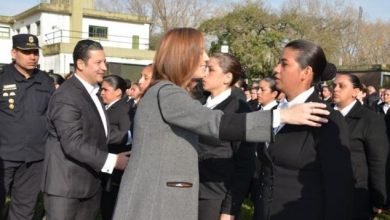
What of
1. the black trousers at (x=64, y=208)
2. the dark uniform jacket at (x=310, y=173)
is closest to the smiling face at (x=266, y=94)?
the black trousers at (x=64, y=208)

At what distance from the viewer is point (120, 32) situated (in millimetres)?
37844

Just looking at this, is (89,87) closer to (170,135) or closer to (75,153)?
(75,153)

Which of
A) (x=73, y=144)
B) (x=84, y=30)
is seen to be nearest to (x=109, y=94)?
(x=73, y=144)

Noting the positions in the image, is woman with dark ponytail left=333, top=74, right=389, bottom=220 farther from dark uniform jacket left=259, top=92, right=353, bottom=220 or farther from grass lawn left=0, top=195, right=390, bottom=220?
grass lawn left=0, top=195, right=390, bottom=220

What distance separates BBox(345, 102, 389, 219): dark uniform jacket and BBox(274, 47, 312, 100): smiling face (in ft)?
5.88

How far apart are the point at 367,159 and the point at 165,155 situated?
8.69ft

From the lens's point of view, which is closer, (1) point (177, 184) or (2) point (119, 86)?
(1) point (177, 184)

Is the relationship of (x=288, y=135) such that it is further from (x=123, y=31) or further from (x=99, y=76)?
(x=123, y=31)

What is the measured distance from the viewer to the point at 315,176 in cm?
267

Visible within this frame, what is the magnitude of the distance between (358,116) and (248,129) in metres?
2.57

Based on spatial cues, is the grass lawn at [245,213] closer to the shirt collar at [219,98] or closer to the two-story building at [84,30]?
the shirt collar at [219,98]

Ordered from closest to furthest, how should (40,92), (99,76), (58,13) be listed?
1. (99,76)
2. (40,92)
3. (58,13)

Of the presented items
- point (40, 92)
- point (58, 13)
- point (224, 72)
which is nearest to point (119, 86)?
point (40, 92)

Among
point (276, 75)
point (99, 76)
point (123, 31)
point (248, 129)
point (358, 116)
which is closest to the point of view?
point (248, 129)
